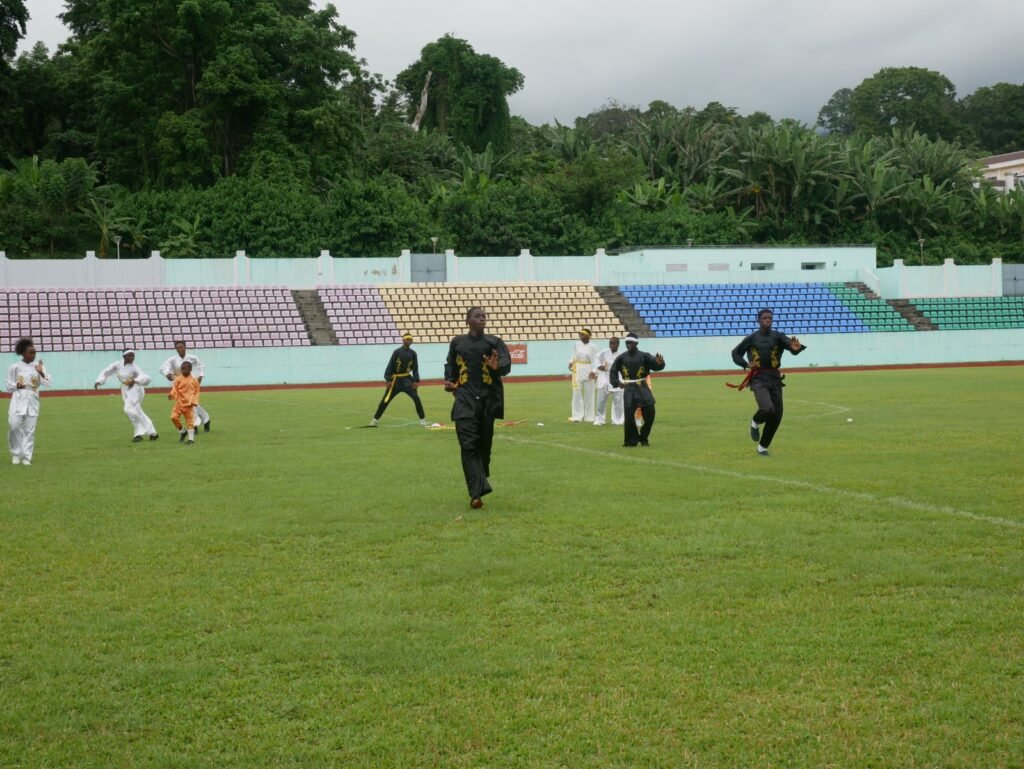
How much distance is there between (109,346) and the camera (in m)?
45.0

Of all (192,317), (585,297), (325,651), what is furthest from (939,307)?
(325,651)

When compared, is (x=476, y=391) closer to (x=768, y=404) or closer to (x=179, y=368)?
(x=768, y=404)

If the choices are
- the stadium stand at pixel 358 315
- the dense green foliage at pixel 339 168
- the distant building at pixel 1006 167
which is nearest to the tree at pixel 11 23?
the dense green foliage at pixel 339 168

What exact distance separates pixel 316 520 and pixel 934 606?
6007 mm

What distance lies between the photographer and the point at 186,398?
21.0m

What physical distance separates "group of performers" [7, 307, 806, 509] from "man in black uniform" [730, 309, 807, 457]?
0.01 m

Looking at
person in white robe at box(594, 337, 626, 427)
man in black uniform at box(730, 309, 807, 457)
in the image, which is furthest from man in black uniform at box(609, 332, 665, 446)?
person in white robe at box(594, 337, 626, 427)

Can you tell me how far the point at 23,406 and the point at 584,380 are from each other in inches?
429

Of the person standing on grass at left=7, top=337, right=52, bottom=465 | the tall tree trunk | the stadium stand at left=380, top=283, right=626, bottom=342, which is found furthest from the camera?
the tall tree trunk

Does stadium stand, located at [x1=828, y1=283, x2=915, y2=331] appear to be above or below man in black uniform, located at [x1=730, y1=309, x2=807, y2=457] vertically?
above

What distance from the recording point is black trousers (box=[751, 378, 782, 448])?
16359 mm

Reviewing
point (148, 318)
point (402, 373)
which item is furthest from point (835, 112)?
point (402, 373)

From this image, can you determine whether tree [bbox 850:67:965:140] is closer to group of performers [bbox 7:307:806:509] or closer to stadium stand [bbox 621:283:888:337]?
stadium stand [bbox 621:283:888:337]

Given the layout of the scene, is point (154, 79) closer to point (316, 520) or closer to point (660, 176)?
point (660, 176)
